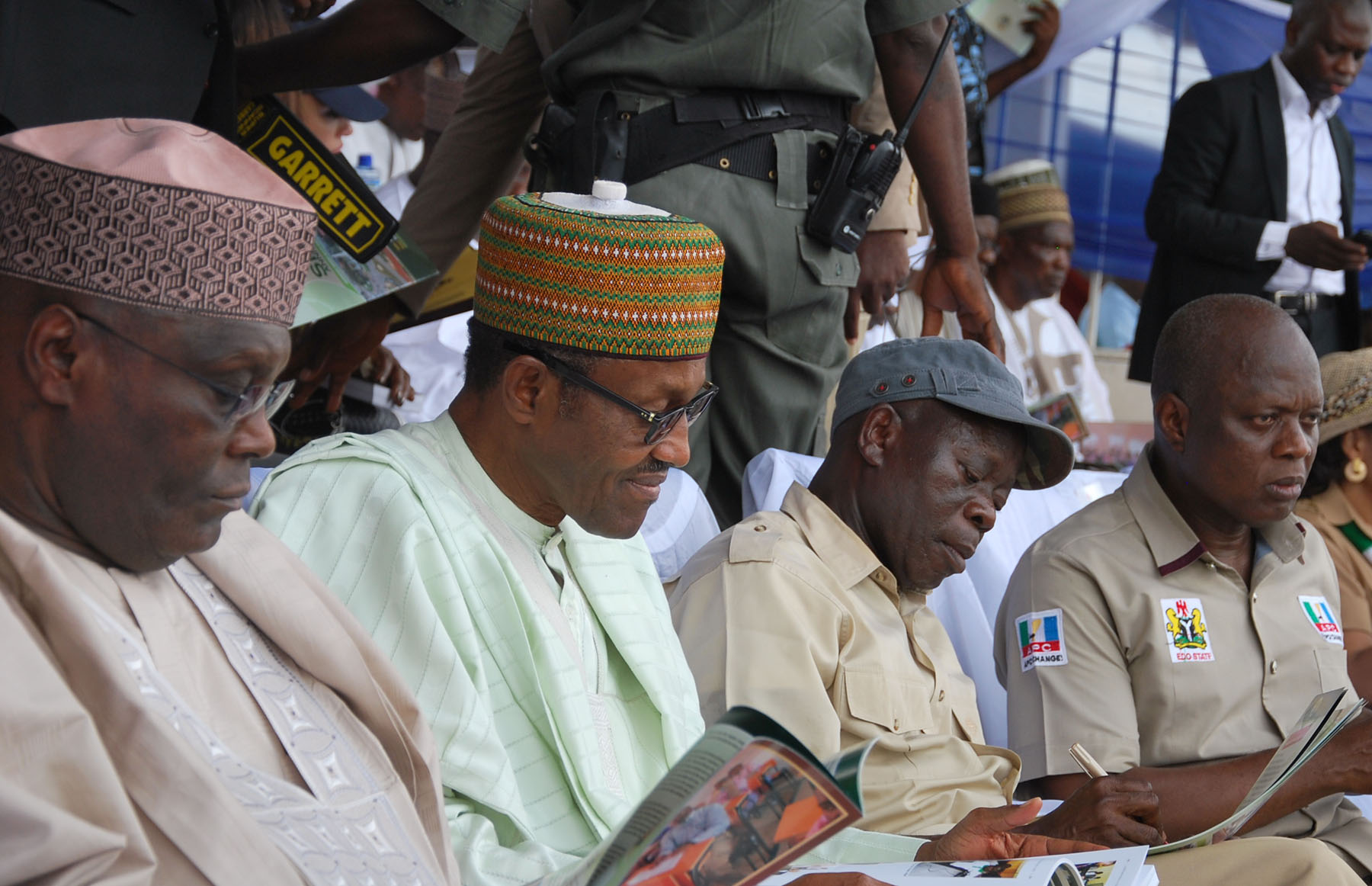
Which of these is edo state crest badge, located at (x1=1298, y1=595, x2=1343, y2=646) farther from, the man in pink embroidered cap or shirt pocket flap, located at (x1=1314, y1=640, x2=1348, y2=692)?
the man in pink embroidered cap

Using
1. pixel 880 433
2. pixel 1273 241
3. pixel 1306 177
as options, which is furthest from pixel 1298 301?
pixel 880 433

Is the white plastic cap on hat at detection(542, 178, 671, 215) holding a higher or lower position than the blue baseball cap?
higher

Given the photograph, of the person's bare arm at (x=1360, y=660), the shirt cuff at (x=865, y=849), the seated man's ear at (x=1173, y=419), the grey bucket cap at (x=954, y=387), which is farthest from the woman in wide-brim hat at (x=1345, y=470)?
the shirt cuff at (x=865, y=849)

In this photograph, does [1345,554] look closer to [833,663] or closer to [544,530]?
[833,663]

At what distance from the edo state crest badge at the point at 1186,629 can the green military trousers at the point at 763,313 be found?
1063 mm

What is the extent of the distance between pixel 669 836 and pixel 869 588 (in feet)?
5.74

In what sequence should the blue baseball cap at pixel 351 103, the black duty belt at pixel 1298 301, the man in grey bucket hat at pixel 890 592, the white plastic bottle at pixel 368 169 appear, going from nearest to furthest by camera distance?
the man in grey bucket hat at pixel 890 592
the blue baseball cap at pixel 351 103
the black duty belt at pixel 1298 301
the white plastic bottle at pixel 368 169

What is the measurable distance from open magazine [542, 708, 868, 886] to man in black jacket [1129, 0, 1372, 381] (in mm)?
4995

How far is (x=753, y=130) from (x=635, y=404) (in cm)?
130

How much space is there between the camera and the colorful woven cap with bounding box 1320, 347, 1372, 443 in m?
4.62

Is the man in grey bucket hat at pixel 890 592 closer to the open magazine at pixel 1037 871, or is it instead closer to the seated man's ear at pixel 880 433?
the seated man's ear at pixel 880 433

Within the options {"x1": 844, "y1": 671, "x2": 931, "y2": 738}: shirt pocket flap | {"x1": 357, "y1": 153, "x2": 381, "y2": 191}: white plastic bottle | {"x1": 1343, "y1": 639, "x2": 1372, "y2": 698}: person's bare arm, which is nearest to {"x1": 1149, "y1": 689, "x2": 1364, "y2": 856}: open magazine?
{"x1": 844, "y1": 671, "x2": 931, "y2": 738}: shirt pocket flap

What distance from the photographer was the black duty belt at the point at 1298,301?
643 cm

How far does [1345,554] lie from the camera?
4.47m
